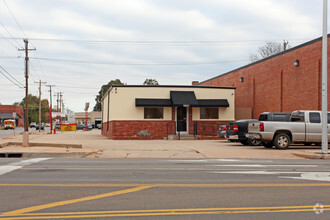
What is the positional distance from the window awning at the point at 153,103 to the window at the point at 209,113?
303 centimetres

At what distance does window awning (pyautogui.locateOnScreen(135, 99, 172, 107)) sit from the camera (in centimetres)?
2848

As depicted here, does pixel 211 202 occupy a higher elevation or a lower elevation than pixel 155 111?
lower

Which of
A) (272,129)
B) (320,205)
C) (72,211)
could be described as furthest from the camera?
(272,129)

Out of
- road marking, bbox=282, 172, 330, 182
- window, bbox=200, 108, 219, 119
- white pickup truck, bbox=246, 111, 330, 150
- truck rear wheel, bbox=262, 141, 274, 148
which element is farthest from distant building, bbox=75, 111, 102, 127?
road marking, bbox=282, 172, 330, 182

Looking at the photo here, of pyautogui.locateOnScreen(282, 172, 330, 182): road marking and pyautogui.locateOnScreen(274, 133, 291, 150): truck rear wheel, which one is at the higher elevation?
pyautogui.locateOnScreen(274, 133, 291, 150): truck rear wheel

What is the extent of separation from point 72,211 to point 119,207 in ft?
2.51

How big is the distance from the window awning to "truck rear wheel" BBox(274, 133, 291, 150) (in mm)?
11233

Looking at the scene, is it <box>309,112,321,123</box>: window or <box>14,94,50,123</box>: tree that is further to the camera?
<box>14,94,50,123</box>: tree

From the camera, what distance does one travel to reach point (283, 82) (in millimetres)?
29594

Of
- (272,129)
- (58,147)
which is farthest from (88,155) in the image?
(272,129)

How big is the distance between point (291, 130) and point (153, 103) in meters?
12.3

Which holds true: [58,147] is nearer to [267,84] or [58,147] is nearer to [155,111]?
[155,111]

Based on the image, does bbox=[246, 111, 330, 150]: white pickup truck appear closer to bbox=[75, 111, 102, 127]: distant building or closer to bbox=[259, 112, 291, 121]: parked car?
bbox=[259, 112, 291, 121]: parked car

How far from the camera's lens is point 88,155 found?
1681cm
